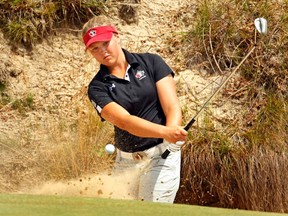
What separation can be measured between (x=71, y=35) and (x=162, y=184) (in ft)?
10.9

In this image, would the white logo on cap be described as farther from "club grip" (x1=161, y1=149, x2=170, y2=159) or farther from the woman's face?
"club grip" (x1=161, y1=149, x2=170, y2=159)

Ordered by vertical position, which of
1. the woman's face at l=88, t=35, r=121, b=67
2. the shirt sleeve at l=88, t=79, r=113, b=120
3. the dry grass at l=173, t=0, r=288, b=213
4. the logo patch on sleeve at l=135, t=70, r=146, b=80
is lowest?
the dry grass at l=173, t=0, r=288, b=213

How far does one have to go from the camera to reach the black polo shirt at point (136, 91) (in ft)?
13.4

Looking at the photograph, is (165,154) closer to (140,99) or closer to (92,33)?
(140,99)

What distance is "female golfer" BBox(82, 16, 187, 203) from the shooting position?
408cm

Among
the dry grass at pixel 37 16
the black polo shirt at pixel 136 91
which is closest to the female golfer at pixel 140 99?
the black polo shirt at pixel 136 91

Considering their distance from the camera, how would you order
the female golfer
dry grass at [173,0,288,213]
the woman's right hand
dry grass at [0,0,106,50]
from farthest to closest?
dry grass at [0,0,106,50]
dry grass at [173,0,288,213]
the female golfer
the woman's right hand

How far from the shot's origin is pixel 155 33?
23.3ft

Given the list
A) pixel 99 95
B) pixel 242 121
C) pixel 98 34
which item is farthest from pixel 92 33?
pixel 242 121

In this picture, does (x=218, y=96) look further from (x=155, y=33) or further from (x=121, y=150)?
(x=121, y=150)

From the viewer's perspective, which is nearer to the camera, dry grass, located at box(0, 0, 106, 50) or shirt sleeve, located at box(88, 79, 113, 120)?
shirt sleeve, located at box(88, 79, 113, 120)

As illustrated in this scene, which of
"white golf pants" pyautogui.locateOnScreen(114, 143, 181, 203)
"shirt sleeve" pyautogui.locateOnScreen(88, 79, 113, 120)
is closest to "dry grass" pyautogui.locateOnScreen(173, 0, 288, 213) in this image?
"white golf pants" pyautogui.locateOnScreen(114, 143, 181, 203)

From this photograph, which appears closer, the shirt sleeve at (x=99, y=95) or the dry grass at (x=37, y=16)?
the shirt sleeve at (x=99, y=95)

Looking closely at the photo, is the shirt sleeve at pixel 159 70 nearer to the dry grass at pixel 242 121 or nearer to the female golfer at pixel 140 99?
the female golfer at pixel 140 99
